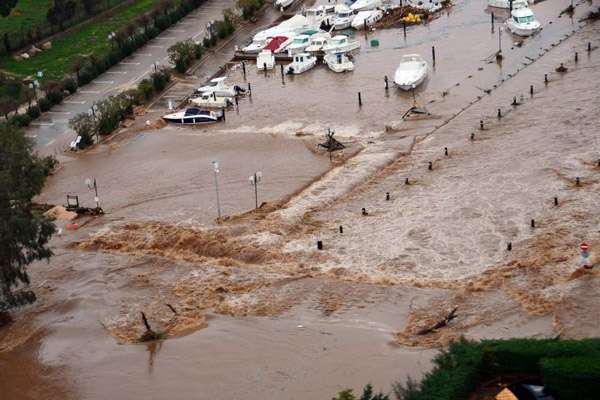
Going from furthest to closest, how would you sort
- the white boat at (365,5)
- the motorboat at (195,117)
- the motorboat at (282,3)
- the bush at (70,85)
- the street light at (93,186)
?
the motorboat at (282,3)
the white boat at (365,5)
the bush at (70,85)
the motorboat at (195,117)
the street light at (93,186)

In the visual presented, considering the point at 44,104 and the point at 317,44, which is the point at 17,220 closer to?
the point at 44,104

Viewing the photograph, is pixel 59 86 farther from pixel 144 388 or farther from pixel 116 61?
pixel 144 388

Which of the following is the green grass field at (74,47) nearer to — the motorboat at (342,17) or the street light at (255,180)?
the motorboat at (342,17)

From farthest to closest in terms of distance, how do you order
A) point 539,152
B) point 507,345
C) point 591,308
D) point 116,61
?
point 116,61, point 539,152, point 591,308, point 507,345

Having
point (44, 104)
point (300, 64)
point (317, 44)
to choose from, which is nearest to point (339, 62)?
point (300, 64)

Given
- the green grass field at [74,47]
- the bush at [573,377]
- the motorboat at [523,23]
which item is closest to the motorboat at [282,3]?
the green grass field at [74,47]

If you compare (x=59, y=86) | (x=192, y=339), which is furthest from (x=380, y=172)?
(x=59, y=86)

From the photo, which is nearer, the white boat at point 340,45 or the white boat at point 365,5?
the white boat at point 340,45

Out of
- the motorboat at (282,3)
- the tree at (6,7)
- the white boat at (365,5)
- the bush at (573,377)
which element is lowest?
the bush at (573,377)
